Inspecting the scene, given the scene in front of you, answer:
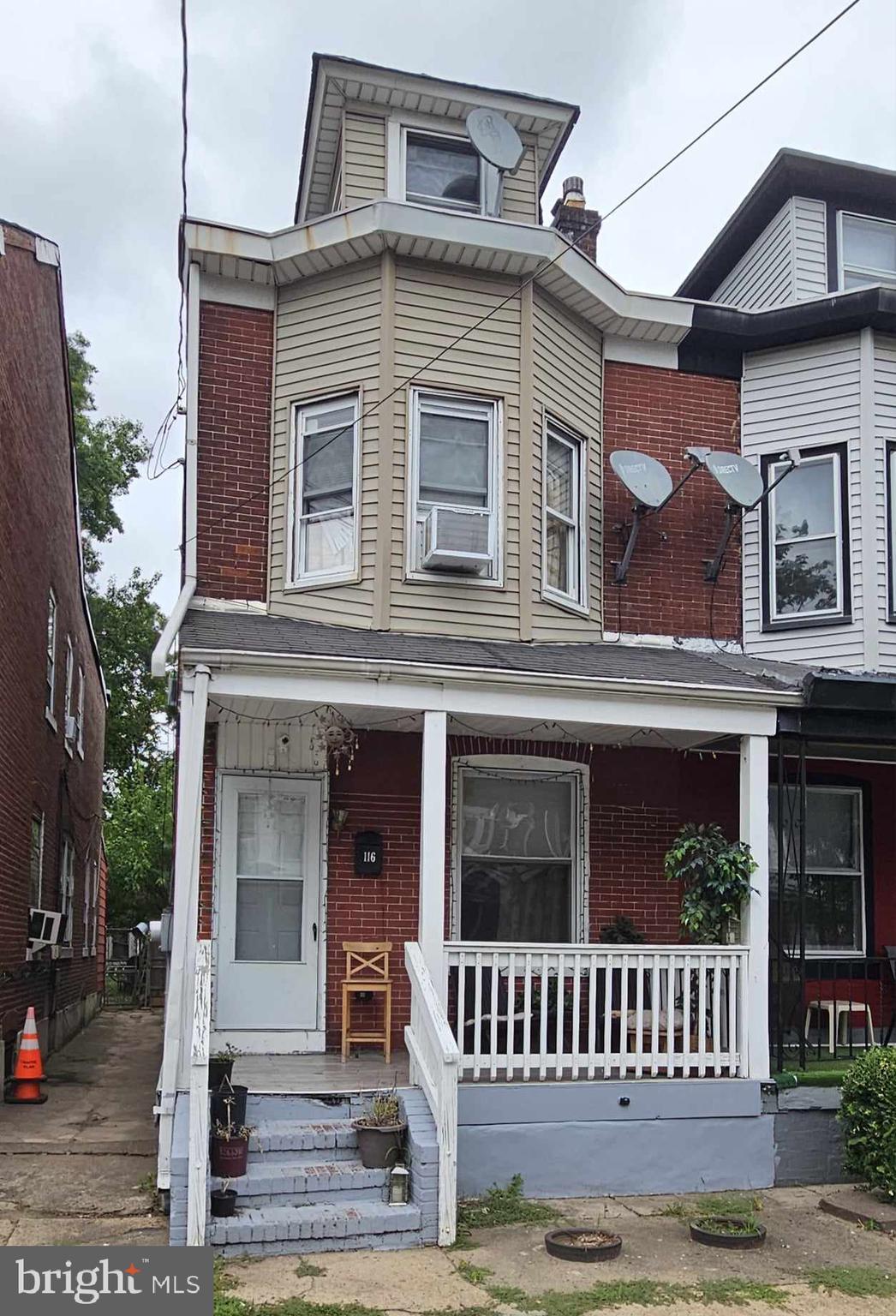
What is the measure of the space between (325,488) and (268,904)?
338 centimetres

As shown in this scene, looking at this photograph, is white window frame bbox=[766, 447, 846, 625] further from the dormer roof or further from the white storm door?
the white storm door

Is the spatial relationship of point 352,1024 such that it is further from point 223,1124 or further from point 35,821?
point 35,821

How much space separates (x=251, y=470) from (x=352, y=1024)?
4.48 m

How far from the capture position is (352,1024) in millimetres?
9617

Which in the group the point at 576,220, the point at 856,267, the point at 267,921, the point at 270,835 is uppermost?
the point at 576,220

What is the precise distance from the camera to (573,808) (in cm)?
1049

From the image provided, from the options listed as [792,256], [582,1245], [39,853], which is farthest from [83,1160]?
[792,256]

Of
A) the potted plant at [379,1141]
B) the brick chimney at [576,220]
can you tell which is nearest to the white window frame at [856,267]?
the brick chimney at [576,220]

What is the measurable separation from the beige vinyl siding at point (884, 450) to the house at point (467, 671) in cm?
58

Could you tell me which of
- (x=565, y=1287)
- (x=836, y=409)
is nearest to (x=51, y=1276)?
(x=565, y=1287)

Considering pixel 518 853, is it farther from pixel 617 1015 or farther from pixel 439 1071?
pixel 439 1071

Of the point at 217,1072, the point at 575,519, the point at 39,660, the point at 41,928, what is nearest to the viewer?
the point at 217,1072

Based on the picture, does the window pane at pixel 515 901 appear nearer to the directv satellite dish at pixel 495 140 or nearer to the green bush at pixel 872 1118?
the green bush at pixel 872 1118

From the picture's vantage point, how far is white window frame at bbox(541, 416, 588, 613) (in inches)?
412
